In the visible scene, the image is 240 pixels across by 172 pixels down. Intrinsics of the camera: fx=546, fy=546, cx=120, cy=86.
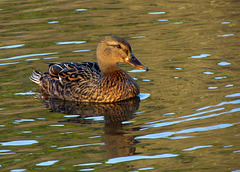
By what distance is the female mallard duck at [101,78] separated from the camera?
403 inches

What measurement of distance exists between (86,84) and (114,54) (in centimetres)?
79

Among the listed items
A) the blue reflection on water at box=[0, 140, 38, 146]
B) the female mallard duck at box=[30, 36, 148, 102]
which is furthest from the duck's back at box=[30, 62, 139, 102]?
the blue reflection on water at box=[0, 140, 38, 146]

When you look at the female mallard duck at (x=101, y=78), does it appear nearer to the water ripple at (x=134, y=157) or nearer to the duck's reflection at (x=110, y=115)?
the duck's reflection at (x=110, y=115)

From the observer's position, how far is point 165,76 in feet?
36.0

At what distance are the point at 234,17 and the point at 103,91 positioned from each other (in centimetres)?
610

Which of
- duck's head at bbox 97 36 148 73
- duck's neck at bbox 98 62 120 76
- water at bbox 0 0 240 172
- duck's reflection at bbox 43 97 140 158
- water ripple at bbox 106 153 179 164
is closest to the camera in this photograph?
water ripple at bbox 106 153 179 164

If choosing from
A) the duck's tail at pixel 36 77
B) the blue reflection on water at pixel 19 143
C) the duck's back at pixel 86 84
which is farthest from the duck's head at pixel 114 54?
the blue reflection on water at pixel 19 143

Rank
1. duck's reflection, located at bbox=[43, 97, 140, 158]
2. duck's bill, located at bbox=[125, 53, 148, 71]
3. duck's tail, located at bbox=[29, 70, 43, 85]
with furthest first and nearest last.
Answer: duck's tail, located at bbox=[29, 70, 43, 85], duck's bill, located at bbox=[125, 53, 148, 71], duck's reflection, located at bbox=[43, 97, 140, 158]

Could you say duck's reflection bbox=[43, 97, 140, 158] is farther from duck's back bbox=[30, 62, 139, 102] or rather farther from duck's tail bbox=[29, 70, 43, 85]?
duck's tail bbox=[29, 70, 43, 85]

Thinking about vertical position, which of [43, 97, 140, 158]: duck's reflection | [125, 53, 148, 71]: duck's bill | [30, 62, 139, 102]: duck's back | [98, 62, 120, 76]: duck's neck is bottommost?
[43, 97, 140, 158]: duck's reflection

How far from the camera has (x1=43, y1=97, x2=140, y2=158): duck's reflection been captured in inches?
301

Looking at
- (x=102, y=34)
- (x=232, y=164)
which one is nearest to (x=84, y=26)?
(x=102, y=34)

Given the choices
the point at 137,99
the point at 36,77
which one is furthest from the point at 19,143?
the point at 36,77

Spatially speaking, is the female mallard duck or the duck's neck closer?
the female mallard duck
